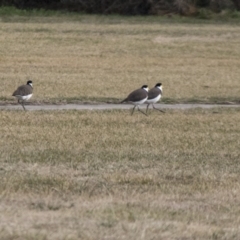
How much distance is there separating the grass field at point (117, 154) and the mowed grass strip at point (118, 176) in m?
0.01

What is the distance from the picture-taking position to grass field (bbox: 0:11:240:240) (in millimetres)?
7492

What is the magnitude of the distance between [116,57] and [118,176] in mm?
24575

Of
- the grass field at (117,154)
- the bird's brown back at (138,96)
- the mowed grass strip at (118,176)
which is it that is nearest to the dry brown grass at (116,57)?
the grass field at (117,154)

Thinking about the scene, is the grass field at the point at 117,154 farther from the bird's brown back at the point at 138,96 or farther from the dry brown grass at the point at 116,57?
the bird's brown back at the point at 138,96

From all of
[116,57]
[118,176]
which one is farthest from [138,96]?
[116,57]

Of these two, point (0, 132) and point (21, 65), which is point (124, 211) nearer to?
point (0, 132)

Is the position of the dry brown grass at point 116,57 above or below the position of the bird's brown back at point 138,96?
below

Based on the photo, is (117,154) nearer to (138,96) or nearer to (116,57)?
(138,96)

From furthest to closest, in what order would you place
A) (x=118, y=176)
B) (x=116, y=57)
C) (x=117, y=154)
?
(x=116, y=57) < (x=117, y=154) < (x=118, y=176)

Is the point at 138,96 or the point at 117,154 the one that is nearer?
the point at 117,154

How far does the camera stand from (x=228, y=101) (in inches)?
891

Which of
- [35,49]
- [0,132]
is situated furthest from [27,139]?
[35,49]

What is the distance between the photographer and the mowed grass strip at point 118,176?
726cm

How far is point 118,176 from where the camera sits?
10602 millimetres
